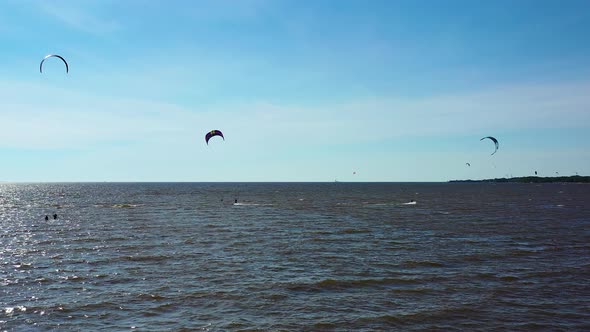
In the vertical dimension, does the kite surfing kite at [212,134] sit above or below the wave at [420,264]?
above

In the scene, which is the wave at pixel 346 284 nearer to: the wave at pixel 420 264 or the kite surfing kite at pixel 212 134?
the wave at pixel 420 264

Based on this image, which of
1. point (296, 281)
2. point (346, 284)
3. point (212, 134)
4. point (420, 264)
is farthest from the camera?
point (212, 134)

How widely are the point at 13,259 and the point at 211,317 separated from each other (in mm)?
19306

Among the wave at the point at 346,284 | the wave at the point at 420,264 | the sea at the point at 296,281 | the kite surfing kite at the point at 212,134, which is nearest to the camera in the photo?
the sea at the point at 296,281

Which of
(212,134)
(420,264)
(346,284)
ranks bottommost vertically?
(346,284)

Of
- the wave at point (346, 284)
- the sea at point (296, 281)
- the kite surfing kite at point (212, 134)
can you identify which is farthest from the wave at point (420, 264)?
the kite surfing kite at point (212, 134)

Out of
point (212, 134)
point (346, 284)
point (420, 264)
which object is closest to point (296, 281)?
point (346, 284)

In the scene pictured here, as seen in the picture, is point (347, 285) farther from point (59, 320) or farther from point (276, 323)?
point (59, 320)

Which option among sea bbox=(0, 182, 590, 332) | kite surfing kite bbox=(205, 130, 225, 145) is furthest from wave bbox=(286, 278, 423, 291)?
kite surfing kite bbox=(205, 130, 225, 145)

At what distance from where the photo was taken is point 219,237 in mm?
39875

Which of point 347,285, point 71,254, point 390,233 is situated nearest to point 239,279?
point 347,285

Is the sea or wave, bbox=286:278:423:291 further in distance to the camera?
wave, bbox=286:278:423:291

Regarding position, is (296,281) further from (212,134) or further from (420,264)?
(212,134)

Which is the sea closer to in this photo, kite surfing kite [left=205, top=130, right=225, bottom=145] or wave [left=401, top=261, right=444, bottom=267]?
wave [left=401, top=261, right=444, bottom=267]
